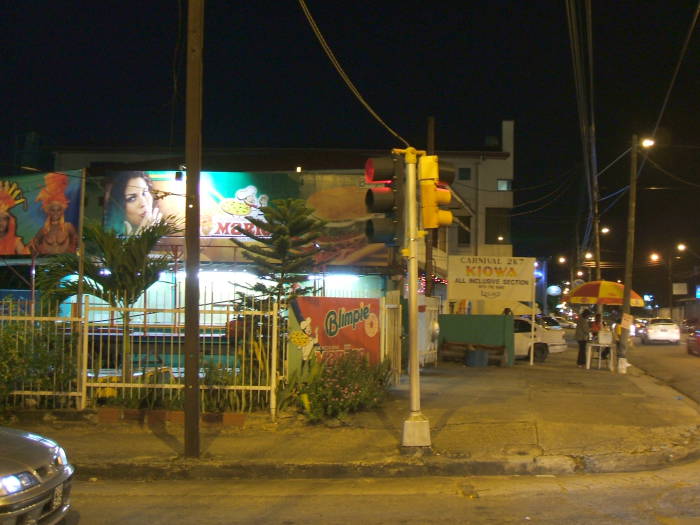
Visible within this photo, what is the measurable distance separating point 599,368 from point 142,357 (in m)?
13.2

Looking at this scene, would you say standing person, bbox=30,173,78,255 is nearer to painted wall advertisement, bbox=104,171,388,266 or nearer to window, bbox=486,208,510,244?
painted wall advertisement, bbox=104,171,388,266

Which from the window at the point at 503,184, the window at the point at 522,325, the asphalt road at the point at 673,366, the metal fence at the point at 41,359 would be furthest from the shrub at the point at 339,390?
the window at the point at 503,184

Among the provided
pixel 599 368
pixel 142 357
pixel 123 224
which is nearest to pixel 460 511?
pixel 142 357

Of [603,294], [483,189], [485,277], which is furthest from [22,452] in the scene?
[483,189]

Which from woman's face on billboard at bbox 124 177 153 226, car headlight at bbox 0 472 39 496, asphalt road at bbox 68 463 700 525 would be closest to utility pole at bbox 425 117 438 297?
woman's face on billboard at bbox 124 177 153 226

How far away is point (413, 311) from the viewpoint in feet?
27.0

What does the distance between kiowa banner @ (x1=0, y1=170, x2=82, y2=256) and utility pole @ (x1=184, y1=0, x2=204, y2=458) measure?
460 cm

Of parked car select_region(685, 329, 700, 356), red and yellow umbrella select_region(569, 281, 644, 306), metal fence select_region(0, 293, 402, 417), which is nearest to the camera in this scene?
metal fence select_region(0, 293, 402, 417)

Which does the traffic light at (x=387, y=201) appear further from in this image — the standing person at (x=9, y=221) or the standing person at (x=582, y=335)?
the standing person at (x=582, y=335)

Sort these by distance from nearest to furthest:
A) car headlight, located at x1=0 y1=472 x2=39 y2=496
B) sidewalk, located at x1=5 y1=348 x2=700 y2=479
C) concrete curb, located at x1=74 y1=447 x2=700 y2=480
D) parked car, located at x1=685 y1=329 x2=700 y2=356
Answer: car headlight, located at x1=0 y1=472 x2=39 y2=496 → concrete curb, located at x1=74 y1=447 x2=700 y2=480 → sidewalk, located at x1=5 y1=348 x2=700 y2=479 → parked car, located at x1=685 y1=329 x2=700 y2=356

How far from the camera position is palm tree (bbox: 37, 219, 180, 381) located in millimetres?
10781

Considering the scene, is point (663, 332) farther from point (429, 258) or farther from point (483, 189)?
point (429, 258)

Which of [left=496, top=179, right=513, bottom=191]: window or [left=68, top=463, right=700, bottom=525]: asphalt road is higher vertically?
[left=496, top=179, right=513, bottom=191]: window

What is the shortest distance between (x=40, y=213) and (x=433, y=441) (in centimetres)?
807
